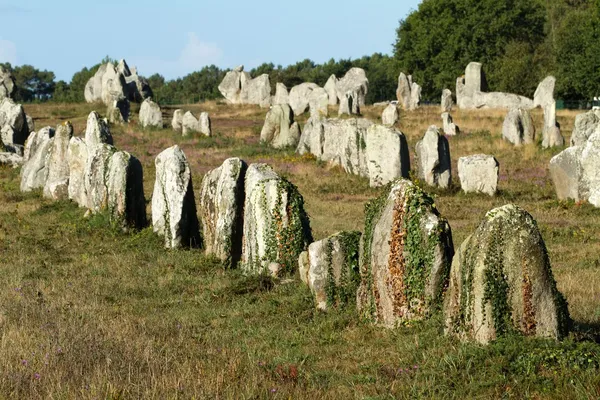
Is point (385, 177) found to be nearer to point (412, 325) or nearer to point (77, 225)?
point (77, 225)

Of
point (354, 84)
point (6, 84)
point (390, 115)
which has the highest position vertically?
point (6, 84)

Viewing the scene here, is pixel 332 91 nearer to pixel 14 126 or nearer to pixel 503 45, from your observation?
pixel 503 45

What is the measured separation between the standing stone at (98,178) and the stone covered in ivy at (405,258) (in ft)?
38.2

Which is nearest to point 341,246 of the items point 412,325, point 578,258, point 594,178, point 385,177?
point 412,325

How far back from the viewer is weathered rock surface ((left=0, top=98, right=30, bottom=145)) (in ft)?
152

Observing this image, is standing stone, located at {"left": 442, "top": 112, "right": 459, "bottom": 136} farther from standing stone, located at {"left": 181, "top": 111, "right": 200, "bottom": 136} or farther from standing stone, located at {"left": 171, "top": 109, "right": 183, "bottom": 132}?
standing stone, located at {"left": 171, "top": 109, "right": 183, "bottom": 132}

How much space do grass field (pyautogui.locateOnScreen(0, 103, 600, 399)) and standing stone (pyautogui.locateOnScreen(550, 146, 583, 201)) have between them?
2.68m

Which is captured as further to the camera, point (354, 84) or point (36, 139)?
point (354, 84)

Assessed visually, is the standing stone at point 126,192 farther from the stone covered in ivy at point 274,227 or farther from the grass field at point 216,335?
the stone covered in ivy at point 274,227

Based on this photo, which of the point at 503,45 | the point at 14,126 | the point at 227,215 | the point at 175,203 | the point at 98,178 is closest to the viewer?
the point at 227,215

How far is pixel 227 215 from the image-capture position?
18.2m

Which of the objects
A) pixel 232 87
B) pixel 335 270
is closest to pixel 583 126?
pixel 335 270

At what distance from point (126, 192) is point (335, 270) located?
9.89 meters

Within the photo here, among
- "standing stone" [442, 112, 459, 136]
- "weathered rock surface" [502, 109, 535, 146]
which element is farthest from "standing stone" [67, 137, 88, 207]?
"standing stone" [442, 112, 459, 136]
